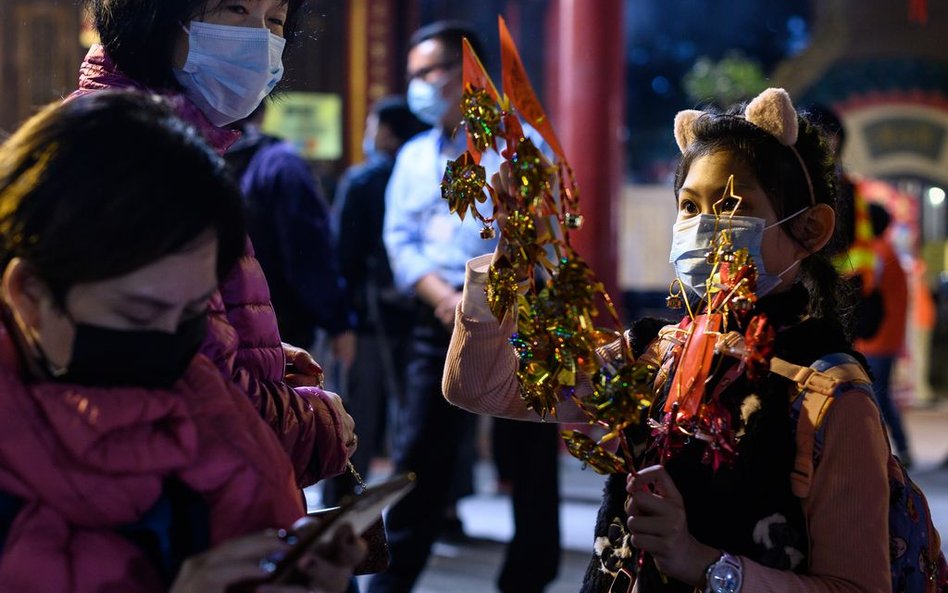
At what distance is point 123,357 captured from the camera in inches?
45.1

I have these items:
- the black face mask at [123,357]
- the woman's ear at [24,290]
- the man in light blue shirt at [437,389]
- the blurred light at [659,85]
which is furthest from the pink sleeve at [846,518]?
the blurred light at [659,85]

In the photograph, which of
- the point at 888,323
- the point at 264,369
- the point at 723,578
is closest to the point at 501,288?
the point at 264,369

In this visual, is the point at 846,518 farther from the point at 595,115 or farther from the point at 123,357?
the point at 595,115

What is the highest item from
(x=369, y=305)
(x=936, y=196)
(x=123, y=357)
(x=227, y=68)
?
(x=227, y=68)

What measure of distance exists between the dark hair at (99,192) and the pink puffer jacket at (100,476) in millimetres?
105

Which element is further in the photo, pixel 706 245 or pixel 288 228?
pixel 288 228

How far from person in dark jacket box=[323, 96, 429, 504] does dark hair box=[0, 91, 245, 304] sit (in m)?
3.26

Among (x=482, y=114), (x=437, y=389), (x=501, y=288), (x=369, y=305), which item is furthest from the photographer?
(x=369, y=305)

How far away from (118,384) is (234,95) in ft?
2.23

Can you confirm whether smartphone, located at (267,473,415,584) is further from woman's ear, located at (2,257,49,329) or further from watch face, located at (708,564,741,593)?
watch face, located at (708,564,741,593)

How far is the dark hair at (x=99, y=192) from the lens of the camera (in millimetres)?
1112

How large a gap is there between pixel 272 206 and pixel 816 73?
35.3 feet

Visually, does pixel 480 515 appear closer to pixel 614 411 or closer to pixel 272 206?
pixel 272 206

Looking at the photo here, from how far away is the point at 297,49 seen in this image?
2.00m
